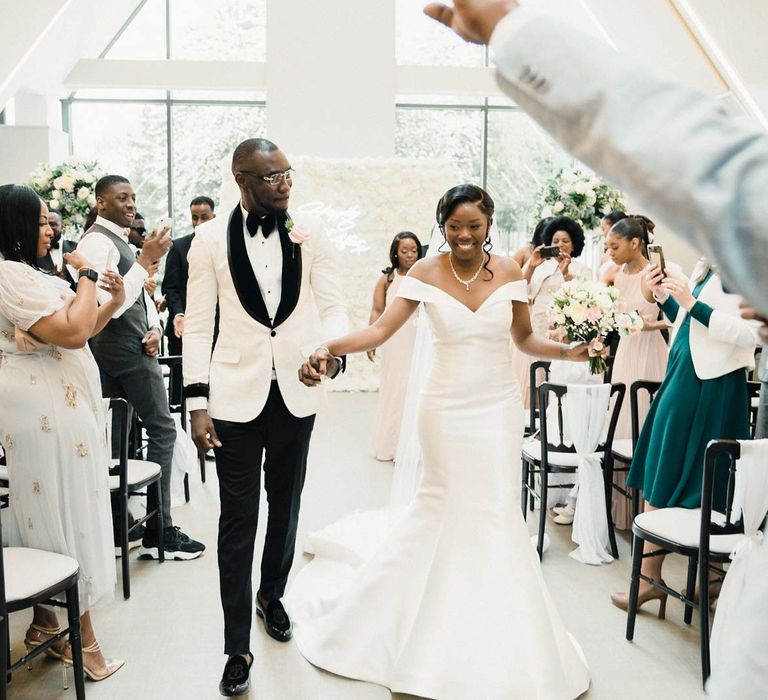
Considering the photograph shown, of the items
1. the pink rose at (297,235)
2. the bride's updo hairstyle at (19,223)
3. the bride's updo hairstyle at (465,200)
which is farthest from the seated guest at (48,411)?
the bride's updo hairstyle at (465,200)

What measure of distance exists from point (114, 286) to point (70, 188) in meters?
5.43

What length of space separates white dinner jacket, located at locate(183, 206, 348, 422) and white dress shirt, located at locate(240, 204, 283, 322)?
0.03 metres

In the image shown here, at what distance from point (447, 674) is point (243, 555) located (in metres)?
0.92

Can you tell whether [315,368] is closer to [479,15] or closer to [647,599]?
[647,599]

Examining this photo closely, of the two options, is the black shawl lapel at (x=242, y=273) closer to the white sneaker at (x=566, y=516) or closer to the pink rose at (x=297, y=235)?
the pink rose at (x=297, y=235)

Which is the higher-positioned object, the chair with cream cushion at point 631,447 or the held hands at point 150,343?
the held hands at point 150,343

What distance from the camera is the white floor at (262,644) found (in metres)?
3.21

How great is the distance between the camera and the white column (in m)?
12.8

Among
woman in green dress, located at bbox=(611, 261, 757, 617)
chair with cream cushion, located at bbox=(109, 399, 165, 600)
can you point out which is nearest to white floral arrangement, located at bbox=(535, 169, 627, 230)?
woman in green dress, located at bbox=(611, 261, 757, 617)

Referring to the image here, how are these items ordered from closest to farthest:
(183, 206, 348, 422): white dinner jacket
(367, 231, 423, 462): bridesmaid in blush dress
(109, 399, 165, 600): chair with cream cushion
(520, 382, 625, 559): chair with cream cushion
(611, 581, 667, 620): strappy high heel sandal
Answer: (183, 206, 348, 422): white dinner jacket, (611, 581, 667, 620): strappy high heel sandal, (109, 399, 165, 600): chair with cream cushion, (520, 382, 625, 559): chair with cream cushion, (367, 231, 423, 462): bridesmaid in blush dress

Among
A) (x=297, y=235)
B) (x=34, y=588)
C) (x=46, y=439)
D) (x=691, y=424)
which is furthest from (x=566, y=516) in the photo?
(x=34, y=588)

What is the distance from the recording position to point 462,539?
3350 millimetres

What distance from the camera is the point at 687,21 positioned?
767 cm

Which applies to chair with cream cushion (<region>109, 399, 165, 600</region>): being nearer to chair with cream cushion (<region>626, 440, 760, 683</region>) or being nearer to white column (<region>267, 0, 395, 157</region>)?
chair with cream cushion (<region>626, 440, 760, 683</region>)
